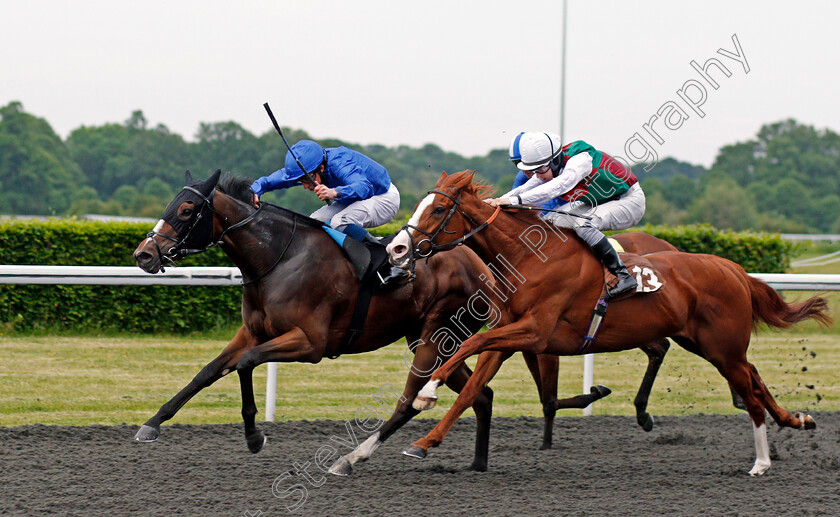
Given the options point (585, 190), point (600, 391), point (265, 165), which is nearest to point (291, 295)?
point (585, 190)

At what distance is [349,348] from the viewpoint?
5152 mm

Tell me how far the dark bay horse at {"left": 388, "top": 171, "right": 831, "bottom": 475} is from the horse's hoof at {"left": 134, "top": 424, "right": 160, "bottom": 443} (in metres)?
1.39

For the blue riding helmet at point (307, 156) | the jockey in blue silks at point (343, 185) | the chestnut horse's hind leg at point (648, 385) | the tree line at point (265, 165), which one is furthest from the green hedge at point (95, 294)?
the tree line at point (265, 165)

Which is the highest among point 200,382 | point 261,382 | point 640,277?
point 640,277

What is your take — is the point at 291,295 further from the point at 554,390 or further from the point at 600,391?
the point at 600,391

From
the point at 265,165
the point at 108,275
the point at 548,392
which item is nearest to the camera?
the point at 548,392

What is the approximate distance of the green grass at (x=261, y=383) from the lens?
7.02 m

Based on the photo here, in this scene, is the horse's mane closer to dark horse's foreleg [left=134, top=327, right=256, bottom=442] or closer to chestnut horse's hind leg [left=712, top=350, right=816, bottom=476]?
dark horse's foreleg [left=134, top=327, right=256, bottom=442]

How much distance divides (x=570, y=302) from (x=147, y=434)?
225 cm

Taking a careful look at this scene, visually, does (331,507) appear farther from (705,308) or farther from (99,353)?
(99,353)

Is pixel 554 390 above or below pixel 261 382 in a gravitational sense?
above

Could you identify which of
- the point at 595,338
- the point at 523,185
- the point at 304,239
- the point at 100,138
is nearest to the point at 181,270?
the point at 304,239

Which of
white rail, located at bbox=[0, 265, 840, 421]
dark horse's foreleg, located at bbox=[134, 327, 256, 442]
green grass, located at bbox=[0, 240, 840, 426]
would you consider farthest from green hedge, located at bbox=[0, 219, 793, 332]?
dark horse's foreleg, located at bbox=[134, 327, 256, 442]

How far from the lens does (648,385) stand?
20.7ft
